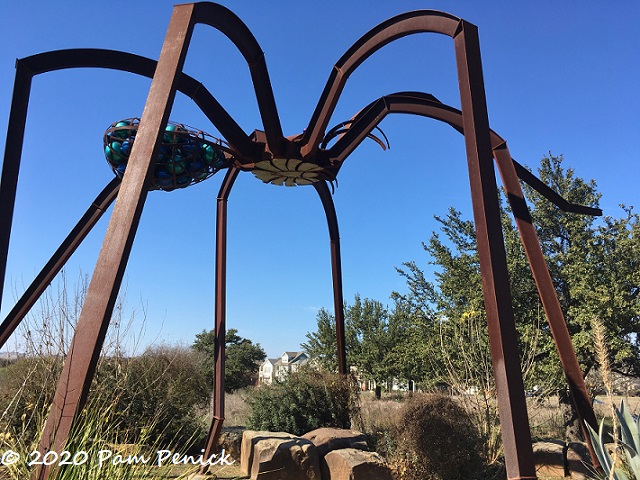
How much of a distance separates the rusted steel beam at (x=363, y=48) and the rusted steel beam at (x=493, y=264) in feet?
1.27

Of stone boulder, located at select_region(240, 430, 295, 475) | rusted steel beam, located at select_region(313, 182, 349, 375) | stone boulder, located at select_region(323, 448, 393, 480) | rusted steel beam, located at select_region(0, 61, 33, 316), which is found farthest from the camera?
rusted steel beam, located at select_region(313, 182, 349, 375)

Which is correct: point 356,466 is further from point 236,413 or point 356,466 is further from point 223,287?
point 236,413

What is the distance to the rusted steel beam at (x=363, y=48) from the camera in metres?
4.80

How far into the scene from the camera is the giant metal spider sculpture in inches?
135

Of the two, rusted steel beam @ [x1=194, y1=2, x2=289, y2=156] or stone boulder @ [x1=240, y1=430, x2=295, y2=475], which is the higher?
rusted steel beam @ [x1=194, y1=2, x2=289, y2=156]

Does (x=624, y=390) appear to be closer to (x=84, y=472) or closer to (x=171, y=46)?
(x=84, y=472)

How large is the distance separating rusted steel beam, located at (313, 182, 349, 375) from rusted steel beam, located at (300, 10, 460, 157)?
3.15m

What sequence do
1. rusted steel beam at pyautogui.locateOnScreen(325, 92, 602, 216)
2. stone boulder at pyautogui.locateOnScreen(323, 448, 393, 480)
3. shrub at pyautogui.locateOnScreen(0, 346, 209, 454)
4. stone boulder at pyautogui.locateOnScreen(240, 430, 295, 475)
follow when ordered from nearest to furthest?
stone boulder at pyautogui.locateOnScreen(323, 448, 393, 480), rusted steel beam at pyautogui.locateOnScreen(325, 92, 602, 216), stone boulder at pyautogui.locateOnScreen(240, 430, 295, 475), shrub at pyautogui.locateOnScreen(0, 346, 209, 454)

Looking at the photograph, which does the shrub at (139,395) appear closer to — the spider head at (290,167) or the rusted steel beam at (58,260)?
the rusted steel beam at (58,260)

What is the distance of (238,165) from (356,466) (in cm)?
490

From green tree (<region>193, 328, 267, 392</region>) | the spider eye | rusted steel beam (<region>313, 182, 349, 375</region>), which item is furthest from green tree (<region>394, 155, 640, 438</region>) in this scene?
green tree (<region>193, 328, 267, 392</region>)

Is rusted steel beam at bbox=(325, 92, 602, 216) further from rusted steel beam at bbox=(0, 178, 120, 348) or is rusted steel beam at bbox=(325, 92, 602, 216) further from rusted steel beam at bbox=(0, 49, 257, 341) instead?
rusted steel beam at bbox=(0, 178, 120, 348)

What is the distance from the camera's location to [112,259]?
11.3 feet

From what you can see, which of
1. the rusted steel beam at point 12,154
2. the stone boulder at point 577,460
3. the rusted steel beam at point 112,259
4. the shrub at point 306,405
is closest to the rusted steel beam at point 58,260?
the rusted steel beam at point 12,154
